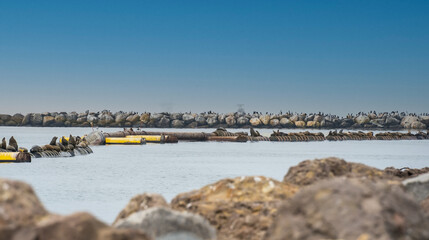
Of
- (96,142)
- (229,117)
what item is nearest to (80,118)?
(229,117)

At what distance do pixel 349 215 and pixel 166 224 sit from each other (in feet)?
5.16

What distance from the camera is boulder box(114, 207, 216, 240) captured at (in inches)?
176

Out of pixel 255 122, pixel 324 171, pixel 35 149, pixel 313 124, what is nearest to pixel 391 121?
pixel 313 124

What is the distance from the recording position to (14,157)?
20.4m

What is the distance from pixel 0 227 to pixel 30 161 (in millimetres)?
18056

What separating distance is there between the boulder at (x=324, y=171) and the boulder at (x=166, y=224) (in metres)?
2.41

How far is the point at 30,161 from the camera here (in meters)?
20.5

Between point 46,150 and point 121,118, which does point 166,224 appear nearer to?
point 46,150

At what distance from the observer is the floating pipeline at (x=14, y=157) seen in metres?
20.2

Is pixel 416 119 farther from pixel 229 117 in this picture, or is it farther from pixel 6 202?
pixel 6 202

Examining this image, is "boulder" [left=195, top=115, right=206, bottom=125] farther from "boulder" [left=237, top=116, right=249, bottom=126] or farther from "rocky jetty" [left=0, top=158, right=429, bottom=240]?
"rocky jetty" [left=0, top=158, right=429, bottom=240]

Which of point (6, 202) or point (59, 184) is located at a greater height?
point (6, 202)

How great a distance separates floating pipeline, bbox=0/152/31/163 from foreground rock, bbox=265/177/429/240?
18.1m

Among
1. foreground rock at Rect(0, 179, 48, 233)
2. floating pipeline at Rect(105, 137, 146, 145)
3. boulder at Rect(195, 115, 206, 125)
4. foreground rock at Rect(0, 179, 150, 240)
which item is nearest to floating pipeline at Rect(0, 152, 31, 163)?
floating pipeline at Rect(105, 137, 146, 145)
